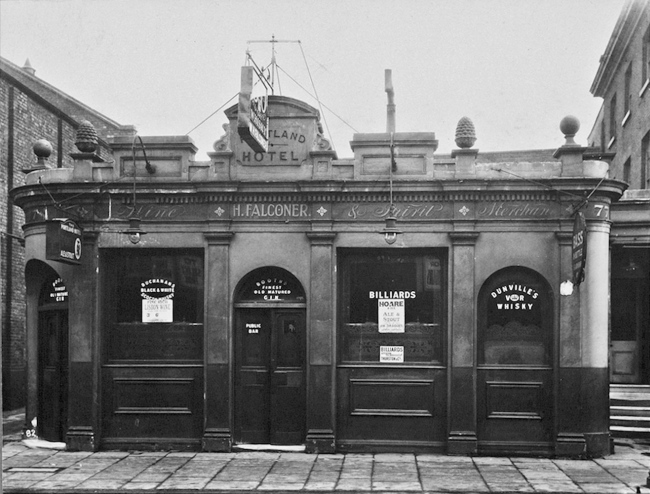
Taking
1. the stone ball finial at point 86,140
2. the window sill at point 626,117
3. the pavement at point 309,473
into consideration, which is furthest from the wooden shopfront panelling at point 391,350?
the window sill at point 626,117

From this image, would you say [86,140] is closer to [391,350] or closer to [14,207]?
[391,350]

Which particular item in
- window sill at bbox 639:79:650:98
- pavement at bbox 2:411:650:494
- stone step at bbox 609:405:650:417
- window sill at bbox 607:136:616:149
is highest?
window sill at bbox 639:79:650:98

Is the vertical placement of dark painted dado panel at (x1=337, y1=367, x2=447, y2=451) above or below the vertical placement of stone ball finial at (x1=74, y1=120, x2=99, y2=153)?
below

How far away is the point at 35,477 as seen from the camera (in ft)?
34.4

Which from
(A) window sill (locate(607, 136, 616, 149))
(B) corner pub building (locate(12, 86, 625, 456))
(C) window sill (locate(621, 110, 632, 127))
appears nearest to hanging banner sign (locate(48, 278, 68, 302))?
(B) corner pub building (locate(12, 86, 625, 456))

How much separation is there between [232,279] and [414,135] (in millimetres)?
4100

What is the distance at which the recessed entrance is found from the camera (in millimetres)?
12664

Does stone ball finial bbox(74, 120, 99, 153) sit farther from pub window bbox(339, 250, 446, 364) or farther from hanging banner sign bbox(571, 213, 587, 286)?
hanging banner sign bbox(571, 213, 587, 286)

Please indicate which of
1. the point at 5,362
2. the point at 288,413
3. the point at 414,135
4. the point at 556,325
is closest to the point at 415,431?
the point at 288,413

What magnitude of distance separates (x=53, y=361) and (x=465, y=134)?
340 inches

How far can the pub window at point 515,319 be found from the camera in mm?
12445

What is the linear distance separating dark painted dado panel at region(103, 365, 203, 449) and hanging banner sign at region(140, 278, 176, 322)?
91 centimetres

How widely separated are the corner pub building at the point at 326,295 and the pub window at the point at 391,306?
3cm

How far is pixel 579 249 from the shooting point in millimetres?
11289
